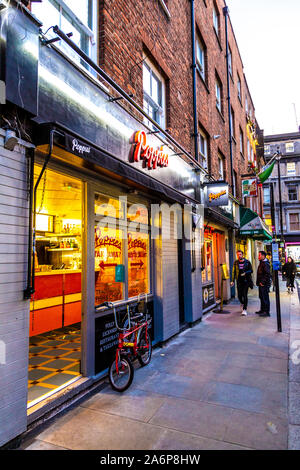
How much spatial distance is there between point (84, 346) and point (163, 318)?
8.57 feet

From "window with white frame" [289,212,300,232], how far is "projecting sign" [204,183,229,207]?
3641 centimetres

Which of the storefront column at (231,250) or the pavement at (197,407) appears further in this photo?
the storefront column at (231,250)

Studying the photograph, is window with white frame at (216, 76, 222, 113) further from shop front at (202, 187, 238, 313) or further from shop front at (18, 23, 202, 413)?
shop front at (18, 23, 202, 413)

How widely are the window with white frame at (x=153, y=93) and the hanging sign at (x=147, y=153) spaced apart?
1.21 m

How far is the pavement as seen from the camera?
3221mm

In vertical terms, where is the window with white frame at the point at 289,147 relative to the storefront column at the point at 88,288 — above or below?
above

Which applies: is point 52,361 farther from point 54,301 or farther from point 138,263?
point 138,263

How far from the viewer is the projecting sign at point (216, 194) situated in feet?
33.5

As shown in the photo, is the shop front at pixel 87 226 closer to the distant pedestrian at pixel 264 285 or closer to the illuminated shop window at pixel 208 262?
the illuminated shop window at pixel 208 262

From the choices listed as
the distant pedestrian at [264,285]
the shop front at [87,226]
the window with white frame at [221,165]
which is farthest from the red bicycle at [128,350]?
the window with white frame at [221,165]

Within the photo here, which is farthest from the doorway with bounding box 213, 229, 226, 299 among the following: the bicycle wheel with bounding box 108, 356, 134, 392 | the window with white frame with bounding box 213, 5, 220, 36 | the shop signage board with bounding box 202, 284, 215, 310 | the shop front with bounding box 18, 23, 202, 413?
the window with white frame with bounding box 213, 5, 220, 36

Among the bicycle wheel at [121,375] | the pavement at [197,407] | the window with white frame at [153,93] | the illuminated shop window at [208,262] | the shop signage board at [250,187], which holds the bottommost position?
the pavement at [197,407]

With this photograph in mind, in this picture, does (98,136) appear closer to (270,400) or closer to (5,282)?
(5,282)

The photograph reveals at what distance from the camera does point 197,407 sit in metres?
3.97
